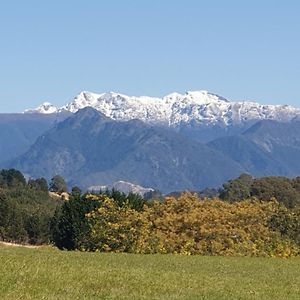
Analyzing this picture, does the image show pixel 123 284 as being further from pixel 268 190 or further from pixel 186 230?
pixel 268 190

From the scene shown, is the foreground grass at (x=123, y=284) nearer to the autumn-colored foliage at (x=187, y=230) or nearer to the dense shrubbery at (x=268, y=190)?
the autumn-colored foliage at (x=187, y=230)

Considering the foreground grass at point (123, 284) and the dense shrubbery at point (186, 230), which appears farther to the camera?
the dense shrubbery at point (186, 230)

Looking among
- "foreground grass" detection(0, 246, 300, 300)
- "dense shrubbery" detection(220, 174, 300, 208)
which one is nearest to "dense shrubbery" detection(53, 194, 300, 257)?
"foreground grass" detection(0, 246, 300, 300)

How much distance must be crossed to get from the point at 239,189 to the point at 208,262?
4739 cm

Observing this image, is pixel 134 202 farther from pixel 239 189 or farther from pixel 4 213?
pixel 239 189

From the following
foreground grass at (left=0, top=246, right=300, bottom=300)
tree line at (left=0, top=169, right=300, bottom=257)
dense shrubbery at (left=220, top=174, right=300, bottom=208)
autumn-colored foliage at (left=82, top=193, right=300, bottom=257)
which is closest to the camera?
foreground grass at (left=0, top=246, right=300, bottom=300)

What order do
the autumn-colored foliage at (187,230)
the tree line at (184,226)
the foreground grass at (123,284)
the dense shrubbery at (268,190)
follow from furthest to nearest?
the dense shrubbery at (268,190) < the tree line at (184,226) < the autumn-colored foliage at (187,230) < the foreground grass at (123,284)

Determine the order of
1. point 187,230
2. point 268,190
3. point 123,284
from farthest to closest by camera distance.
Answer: point 268,190
point 187,230
point 123,284

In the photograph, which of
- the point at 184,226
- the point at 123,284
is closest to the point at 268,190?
the point at 184,226

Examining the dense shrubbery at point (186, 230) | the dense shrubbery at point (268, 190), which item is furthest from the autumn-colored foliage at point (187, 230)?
the dense shrubbery at point (268, 190)

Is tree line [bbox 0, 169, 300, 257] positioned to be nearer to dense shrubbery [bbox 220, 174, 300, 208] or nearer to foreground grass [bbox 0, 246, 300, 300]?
foreground grass [bbox 0, 246, 300, 300]

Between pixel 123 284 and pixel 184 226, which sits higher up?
pixel 123 284

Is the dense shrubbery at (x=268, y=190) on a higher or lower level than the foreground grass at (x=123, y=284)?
higher

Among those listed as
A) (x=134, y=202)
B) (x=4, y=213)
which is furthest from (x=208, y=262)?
(x=4, y=213)
